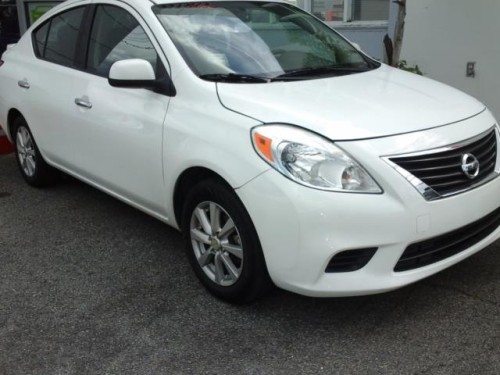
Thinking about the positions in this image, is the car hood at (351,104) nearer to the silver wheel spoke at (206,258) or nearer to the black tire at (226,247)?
the black tire at (226,247)

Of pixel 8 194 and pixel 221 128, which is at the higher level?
pixel 221 128

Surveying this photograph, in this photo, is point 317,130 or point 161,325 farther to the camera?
point 161,325

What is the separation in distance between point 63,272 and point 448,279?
2.39 meters

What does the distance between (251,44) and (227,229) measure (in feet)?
4.13

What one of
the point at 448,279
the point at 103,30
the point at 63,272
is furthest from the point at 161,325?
the point at 103,30

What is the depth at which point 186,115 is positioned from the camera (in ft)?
10.9

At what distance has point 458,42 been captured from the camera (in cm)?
667

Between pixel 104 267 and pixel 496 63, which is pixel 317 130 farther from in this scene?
pixel 496 63

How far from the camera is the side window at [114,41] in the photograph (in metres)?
3.75

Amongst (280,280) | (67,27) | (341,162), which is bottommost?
(280,280)

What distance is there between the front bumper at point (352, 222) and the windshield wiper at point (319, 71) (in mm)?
904

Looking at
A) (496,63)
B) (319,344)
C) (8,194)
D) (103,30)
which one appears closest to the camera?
(319,344)

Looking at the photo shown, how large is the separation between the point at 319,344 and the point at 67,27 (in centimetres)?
320

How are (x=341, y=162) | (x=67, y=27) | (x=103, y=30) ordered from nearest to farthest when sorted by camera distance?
1. (x=341, y=162)
2. (x=103, y=30)
3. (x=67, y=27)
